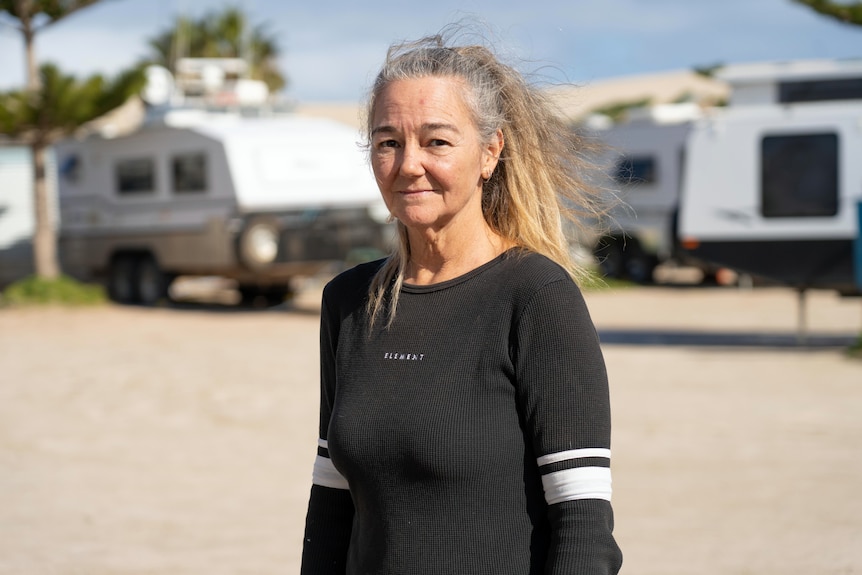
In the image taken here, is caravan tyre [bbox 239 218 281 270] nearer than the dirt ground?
No

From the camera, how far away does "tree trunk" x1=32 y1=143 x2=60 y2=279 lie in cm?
1866

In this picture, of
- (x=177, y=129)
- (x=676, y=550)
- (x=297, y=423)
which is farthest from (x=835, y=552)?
(x=177, y=129)

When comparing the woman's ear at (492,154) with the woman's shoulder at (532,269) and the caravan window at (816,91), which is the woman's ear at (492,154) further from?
the caravan window at (816,91)

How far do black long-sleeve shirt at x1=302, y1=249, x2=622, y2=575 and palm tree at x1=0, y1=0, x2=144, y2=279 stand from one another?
17066 millimetres

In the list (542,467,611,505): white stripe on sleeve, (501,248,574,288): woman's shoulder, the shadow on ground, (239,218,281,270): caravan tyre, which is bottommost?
the shadow on ground

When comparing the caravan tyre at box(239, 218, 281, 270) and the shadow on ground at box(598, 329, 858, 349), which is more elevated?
the caravan tyre at box(239, 218, 281, 270)

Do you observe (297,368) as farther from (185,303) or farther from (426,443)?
(426,443)

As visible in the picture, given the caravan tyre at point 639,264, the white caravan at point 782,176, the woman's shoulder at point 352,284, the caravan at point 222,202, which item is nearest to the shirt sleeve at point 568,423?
the woman's shoulder at point 352,284

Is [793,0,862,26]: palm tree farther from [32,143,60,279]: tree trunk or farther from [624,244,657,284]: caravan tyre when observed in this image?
[32,143,60,279]: tree trunk

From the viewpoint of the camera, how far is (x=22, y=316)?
17109 millimetres

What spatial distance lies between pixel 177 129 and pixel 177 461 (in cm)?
1057

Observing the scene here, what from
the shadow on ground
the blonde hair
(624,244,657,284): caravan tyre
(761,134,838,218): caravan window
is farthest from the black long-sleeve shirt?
(624,244,657,284): caravan tyre

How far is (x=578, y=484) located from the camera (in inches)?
80.4

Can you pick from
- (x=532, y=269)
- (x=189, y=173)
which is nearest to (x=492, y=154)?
(x=532, y=269)
